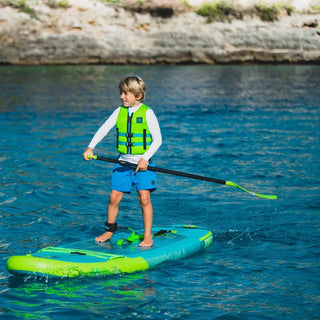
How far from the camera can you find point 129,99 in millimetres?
6973

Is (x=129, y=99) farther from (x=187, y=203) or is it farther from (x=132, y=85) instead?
(x=187, y=203)

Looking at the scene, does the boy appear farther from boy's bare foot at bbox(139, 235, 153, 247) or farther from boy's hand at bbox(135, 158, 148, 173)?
boy's bare foot at bbox(139, 235, 153, 247)

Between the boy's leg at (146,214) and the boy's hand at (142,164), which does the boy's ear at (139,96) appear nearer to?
the boy's hand at (142,164)

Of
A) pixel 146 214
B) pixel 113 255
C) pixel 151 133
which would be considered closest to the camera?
pixel 113 255

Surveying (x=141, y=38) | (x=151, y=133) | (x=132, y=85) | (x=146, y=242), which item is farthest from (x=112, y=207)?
(x=141, y=38)

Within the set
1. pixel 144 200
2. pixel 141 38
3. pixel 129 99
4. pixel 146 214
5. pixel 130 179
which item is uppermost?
pixel 141 38

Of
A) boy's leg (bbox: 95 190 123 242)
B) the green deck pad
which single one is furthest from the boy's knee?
the green deck pad

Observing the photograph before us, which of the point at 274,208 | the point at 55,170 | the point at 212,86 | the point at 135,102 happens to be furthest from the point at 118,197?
the point at 212,86

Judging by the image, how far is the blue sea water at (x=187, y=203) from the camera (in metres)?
6.14

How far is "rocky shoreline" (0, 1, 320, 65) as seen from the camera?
120 ft

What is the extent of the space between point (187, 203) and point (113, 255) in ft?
10.9

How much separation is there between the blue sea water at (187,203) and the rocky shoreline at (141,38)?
14.1 m

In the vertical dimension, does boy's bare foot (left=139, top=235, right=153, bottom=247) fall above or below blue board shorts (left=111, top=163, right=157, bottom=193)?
below

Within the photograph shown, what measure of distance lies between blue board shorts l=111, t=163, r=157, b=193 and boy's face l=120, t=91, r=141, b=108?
71 cm
